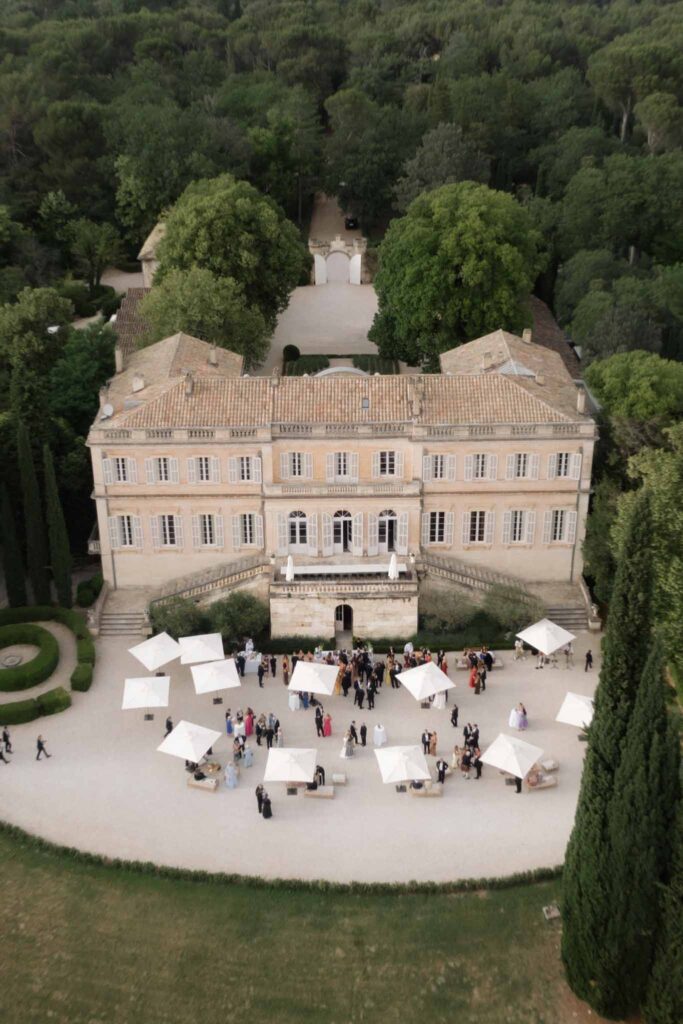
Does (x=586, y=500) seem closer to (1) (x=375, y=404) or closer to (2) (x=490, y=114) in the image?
(1) (x=375, y=404)

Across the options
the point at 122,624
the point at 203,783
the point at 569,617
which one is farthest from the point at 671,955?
the point at 122,624

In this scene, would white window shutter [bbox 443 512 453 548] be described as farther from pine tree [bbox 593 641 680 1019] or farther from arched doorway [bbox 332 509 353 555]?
pine tree [bbox 593 641 680 1019]

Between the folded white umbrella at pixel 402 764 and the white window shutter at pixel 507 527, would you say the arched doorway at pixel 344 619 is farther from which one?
the folded white umbrella at pixel 402 764

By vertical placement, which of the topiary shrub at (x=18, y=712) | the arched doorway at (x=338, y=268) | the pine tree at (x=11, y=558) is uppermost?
the arched doorway at (x=338, y=268)

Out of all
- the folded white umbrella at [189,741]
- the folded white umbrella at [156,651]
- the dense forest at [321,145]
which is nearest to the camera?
the folded white umbrella at [189,741]

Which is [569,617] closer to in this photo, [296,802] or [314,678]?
[314,678]

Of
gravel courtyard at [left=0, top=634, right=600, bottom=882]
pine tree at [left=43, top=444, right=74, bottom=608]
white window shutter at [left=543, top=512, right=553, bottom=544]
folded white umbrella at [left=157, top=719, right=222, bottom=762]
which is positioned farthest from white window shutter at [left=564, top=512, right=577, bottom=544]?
pine tree at [left=43, top=444, right=74, bottom=608]

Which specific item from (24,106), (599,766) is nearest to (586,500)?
(599,766)

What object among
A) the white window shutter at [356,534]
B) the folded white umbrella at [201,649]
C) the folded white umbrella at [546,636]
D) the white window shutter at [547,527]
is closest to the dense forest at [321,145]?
the folded white umbrella at [201,649]
